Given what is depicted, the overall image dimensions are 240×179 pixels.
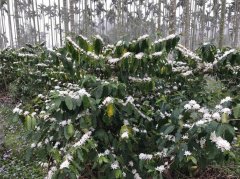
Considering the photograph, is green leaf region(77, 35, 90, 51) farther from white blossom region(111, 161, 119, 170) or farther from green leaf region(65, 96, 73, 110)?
white blossom region(111, 161, 119, 170)

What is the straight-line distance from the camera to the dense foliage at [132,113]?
3.00 meters

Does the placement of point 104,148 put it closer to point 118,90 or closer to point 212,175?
point 118,90

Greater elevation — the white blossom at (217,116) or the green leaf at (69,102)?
the green leaf at (69,102)

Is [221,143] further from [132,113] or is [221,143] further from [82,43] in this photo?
[82,43]

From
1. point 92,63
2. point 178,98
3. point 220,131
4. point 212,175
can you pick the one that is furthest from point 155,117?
point 212,175

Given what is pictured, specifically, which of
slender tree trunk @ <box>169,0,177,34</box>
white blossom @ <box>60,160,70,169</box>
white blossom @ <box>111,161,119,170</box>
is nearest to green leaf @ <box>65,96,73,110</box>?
white blossom @ <box>60,160,70,169</box>

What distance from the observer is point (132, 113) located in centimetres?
367

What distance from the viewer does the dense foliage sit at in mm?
2996

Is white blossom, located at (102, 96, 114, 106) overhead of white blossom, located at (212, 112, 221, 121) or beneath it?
overhead

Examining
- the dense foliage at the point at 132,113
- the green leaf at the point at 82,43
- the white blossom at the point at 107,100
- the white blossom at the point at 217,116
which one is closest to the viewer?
the white blossom at the point at 217,116

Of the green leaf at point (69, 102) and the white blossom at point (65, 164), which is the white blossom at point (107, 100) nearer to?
the green leaf at point (69, 102)

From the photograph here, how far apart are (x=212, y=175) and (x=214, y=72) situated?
166 cm

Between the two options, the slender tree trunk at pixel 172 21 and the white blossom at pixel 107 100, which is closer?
the white blossom at pixel 107 100

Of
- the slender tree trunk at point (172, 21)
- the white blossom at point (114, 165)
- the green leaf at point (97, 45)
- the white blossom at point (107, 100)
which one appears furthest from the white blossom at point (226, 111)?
the slender tree trunk at point (172, 21)
